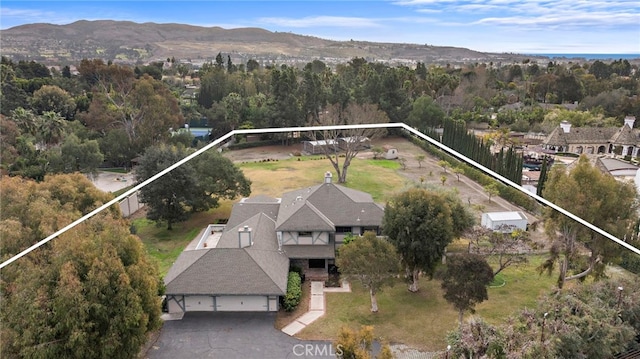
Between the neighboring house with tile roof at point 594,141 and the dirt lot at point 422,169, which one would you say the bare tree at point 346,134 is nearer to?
the dirt lot at point 422,169

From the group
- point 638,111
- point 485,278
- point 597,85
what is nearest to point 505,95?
point 597,85

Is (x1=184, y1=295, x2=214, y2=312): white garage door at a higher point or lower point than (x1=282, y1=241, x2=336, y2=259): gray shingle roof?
lower

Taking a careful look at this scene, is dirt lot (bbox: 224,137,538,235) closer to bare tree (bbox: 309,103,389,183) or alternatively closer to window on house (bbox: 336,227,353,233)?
bare tree (bbox: 309,103,389,183)

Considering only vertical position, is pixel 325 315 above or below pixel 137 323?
below

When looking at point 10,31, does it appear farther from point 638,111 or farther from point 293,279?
point 638,111

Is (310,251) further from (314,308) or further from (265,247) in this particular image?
(314,308)

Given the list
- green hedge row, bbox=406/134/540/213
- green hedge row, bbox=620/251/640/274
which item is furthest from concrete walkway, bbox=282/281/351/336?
green hedge row, bbox=406/134/540/213

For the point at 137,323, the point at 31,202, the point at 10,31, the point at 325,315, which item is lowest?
the point at 325,315
